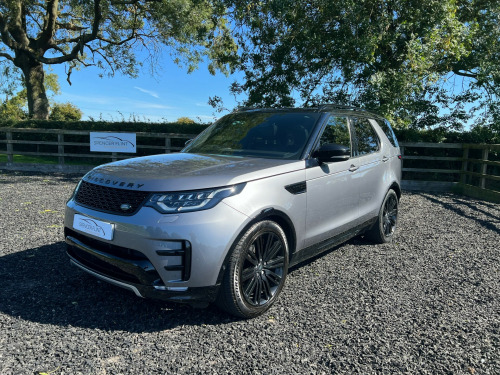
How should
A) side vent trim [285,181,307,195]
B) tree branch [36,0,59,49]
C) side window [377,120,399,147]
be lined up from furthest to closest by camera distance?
tree branch [36,0,59,49] < side window [377,120,399,147] < side vent trim [285,181,307,195]

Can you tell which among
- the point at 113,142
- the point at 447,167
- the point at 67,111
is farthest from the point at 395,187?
the point at 67,111

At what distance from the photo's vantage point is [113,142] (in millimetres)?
13047

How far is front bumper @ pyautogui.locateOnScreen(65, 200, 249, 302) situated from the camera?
2600 mm

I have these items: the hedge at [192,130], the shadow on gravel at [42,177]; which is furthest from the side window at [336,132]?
the shadow on gravel at [42,177]

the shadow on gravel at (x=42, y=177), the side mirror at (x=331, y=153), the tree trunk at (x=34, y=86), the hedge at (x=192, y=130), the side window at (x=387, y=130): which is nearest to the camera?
the side mirror at (x=331, y=153)

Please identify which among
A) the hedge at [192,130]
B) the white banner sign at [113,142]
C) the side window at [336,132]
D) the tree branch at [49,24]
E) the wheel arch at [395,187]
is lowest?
the wheel arch at [395,187]

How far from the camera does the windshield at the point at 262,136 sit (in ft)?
12.2

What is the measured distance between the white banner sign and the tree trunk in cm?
886

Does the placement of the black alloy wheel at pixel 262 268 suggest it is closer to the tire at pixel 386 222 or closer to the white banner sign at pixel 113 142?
the tire at pixel 386 222

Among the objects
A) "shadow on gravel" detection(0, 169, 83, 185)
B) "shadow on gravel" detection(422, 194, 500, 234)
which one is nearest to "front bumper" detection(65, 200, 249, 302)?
"shadow on gravel" detection(422, 194, 500, 234)

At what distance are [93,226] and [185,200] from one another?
2.72 feet

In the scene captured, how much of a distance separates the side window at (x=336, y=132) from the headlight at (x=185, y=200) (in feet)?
5.11

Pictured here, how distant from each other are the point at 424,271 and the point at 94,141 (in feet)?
39.1

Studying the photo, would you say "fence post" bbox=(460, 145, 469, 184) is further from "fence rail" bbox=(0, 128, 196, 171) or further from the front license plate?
the front license plate
